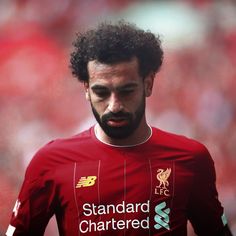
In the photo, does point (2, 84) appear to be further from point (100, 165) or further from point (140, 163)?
point (140, 163)

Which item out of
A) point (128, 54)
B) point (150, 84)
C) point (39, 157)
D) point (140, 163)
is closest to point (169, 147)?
point (140, 163)

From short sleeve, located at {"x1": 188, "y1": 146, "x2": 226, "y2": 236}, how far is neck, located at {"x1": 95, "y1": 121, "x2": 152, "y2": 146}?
216 mm

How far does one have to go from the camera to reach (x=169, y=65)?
1879 millimetres

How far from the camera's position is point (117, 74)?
1699mm

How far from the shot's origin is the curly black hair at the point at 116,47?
1702 mm

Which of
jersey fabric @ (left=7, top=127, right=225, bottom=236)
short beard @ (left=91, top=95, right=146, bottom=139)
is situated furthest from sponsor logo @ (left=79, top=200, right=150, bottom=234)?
short beard @ (left=91, top=95, right=146, bottom=139)

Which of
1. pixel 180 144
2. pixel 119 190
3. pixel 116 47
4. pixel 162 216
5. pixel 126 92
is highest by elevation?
pixel 116 47

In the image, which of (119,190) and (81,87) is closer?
(119,190)

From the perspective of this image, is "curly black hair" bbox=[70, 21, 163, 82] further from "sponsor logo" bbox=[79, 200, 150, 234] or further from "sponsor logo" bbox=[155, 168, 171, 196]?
"sponsor logo" bbox=[79, 200, 150, 234]

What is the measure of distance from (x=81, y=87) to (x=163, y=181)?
0.49 meters

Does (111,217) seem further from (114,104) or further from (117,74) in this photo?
(117,74)

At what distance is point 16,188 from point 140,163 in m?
0.49

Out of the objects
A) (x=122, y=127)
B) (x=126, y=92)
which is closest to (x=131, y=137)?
(x=122, y=127)

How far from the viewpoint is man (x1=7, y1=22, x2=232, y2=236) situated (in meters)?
1.71
